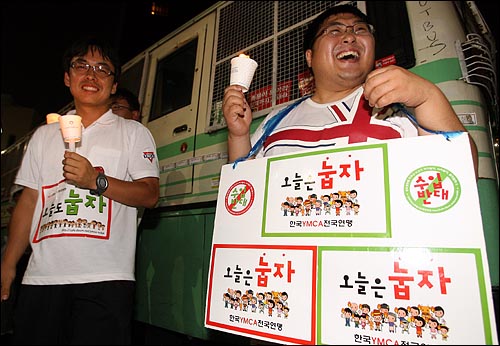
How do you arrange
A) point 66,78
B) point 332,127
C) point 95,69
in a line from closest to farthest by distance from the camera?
point 332,127
point 95,69
point 66,78

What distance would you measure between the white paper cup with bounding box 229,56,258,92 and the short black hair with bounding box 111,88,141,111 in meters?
0.60

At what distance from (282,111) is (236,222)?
438mm

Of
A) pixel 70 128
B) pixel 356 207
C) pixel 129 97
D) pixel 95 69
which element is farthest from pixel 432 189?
pixel 129 97

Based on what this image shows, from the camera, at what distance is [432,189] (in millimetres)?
494

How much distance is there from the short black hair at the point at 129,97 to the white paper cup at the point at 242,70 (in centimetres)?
60

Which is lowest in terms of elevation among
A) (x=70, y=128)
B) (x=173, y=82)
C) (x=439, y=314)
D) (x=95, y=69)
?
(x=439, y=314)

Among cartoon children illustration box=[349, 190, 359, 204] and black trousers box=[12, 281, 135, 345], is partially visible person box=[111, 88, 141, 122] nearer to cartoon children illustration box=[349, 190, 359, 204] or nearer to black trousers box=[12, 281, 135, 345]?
black trousers box=[12, 281, 135, 345]

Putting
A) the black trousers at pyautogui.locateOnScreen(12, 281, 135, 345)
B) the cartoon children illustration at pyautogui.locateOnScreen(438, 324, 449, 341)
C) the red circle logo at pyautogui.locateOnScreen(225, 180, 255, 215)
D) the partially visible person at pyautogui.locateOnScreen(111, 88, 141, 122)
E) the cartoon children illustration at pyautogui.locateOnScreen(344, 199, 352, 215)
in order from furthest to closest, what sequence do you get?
the partially visible person at pyautogui.locateOnScreen(111, 88, 141, 122) < the black trousers at pyautogui.locateOnScreen(12, 281, 135, 345) < the red circle logo at pyautogui.locateOnScreen(225, 180, 255, 215) < the cartoon children illustration at pyautogui.locateOnScreen(344, 199, 352, 215) < the cartoon children illustration at pyautogui.locateOnScreen(438, 324, 449, 341)

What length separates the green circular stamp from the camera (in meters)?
0.48

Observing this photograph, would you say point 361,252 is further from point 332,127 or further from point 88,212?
point 88,212

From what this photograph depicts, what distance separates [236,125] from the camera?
0.88 meters

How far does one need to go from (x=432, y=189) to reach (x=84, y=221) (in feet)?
2.85

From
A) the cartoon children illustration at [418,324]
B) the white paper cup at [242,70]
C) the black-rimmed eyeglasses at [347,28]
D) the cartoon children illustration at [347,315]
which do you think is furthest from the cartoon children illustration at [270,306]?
the black-rimmed eyeglasses at [347,28]

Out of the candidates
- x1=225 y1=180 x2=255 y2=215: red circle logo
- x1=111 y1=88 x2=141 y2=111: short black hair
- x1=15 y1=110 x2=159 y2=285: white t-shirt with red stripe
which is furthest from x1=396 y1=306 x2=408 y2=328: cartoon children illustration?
x1=111 y1=88 x2=141 y2=111: short black hair
